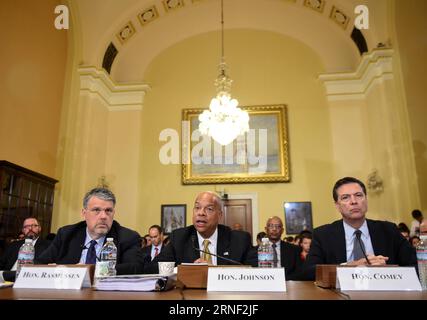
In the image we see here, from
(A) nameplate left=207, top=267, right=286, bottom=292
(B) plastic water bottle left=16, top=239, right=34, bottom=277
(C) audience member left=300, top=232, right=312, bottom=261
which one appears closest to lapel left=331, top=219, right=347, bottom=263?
(A) nameplate left=207, top=267, right=286, bottom=292

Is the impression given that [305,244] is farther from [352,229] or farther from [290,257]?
[352,229]

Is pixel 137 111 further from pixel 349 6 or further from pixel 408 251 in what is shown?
pixel 408 251

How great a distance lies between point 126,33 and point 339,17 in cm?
534

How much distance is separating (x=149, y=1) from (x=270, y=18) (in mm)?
3152

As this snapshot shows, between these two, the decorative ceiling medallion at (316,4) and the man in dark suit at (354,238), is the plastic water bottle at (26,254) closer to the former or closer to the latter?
the man in dark suit at (354,238)

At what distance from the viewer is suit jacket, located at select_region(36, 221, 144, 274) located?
251 cm

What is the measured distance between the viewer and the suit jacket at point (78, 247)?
2.51 meters

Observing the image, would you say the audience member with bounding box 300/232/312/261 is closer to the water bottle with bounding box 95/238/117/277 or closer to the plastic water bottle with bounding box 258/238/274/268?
the plastic water bottle with bounding box 258/238/274/268

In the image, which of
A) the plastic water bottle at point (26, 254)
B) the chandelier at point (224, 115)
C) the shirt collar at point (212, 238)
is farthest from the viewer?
the chandelier at point (224, 115)

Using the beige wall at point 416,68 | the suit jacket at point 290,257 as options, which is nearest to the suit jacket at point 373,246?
the suit jacket at point 290,257

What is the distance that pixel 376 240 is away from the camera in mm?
2582

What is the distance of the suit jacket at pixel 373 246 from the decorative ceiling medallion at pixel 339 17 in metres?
7.86
